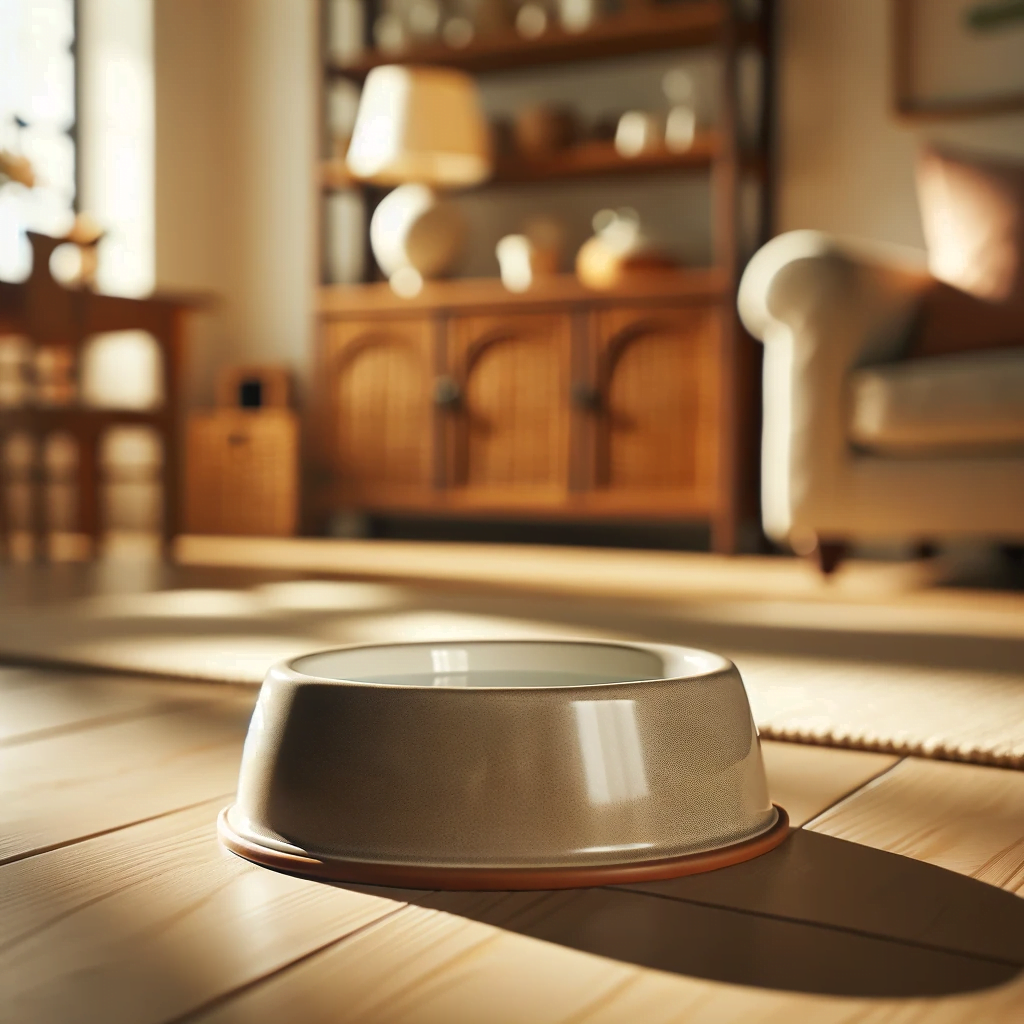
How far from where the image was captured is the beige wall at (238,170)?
4.33 meters

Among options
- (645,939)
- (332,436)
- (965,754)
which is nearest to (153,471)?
(332,436)

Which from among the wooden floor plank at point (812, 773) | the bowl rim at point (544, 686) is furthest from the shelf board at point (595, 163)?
the bowl rim at point (544, 686)

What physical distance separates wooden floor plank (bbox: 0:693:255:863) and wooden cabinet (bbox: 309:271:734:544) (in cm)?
256

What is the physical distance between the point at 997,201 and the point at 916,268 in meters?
0.29

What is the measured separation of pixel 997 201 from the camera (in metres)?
2.73

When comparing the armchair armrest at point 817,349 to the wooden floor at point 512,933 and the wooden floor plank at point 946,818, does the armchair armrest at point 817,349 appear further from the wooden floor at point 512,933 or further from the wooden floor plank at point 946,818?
the wooden floor at point 512,933

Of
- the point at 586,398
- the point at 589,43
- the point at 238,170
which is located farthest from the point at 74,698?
the point at 238,170

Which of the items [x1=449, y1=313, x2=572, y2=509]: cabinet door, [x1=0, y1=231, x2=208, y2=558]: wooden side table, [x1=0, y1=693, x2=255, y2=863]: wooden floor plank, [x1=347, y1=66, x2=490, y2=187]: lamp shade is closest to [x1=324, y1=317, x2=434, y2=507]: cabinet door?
[x1=449, y1=313, x2=572, y2=509]: cabinet door

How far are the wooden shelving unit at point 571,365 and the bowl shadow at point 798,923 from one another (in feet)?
9.30

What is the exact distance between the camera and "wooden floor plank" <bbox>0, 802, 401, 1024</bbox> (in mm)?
432

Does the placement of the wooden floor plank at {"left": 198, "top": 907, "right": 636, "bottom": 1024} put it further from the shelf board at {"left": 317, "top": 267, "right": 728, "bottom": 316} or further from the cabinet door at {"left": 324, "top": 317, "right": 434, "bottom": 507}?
the cabinet door at {"left": 324, "top": 317, "right": 434, "bottom": 507}

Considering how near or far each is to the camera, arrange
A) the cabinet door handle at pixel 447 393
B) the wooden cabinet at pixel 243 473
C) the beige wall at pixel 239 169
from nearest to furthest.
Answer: the cabinet door handle at pixel 447 393 < the wooden cabinet at pixel 243 473 < the beige wall at pixel 239 169

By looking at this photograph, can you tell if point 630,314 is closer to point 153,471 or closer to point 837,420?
point 837,420

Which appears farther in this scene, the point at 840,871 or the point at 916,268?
the point at 916,268
